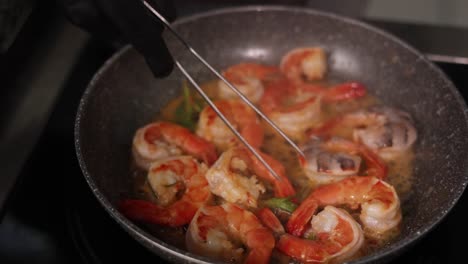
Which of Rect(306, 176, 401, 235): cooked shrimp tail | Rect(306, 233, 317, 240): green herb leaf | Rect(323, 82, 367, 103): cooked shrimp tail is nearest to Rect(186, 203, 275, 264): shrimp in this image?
Rect(306, 233, 317, 240): green herb leaf

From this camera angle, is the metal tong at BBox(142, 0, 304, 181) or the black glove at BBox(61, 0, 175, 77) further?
the metal tong at BBox(142, 0, 304, 181)

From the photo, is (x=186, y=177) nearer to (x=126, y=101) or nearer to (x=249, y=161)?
(x=249, y=161)

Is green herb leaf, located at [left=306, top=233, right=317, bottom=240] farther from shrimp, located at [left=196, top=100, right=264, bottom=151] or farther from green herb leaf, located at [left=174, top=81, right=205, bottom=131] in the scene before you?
green herb leaf, located at [left=174, top=81, right=205, bottom=131]

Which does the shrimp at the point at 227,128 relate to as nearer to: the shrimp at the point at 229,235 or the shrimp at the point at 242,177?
the shrimp at the point at 242,177

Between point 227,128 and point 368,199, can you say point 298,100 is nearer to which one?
point 227,128

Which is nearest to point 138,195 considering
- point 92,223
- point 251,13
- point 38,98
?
point 92,223
